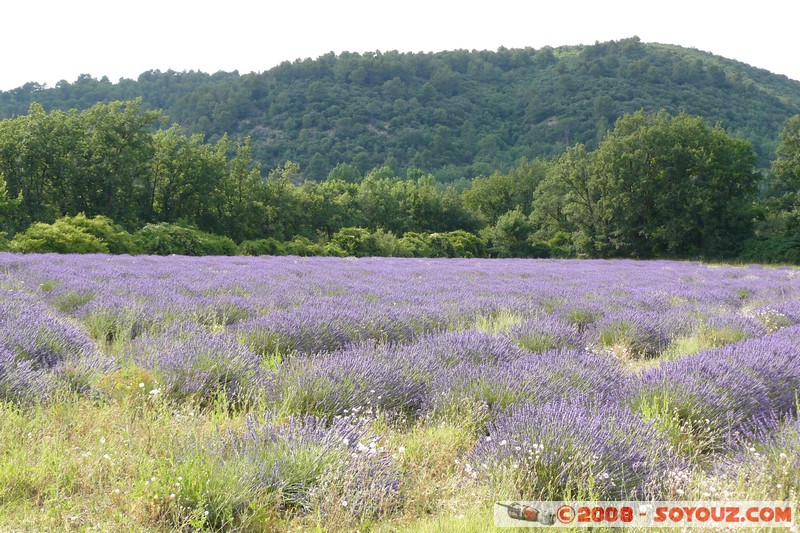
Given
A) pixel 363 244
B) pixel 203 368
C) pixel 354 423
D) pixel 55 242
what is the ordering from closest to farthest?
pixel 354 423
pixel 203 368
pixel 55 242
pixel 363 244

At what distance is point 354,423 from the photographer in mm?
2395

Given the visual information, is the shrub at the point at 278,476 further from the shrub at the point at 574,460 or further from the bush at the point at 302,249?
the bush at the point at 302,249

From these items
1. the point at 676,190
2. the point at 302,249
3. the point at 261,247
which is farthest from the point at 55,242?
the point at 676,190

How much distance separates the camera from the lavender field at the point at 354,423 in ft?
5.72

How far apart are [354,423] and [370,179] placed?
42273mm

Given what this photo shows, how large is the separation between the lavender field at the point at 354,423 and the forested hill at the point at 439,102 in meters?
63.6

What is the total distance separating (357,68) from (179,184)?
70177 millimetres

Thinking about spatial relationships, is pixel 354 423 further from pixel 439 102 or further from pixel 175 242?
pixel 439 102

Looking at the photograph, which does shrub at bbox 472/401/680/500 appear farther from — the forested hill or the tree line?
the forested hill

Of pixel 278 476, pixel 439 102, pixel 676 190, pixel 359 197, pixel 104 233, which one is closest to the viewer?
pixel 278 476

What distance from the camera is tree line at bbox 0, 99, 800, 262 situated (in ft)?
84.5

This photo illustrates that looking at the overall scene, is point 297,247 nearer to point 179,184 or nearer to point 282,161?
point 179,184

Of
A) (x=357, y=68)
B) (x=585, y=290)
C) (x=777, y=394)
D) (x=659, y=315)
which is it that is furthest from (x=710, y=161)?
(x=357, y=68)

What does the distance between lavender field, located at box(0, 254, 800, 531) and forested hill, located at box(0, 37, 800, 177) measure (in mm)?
63623
